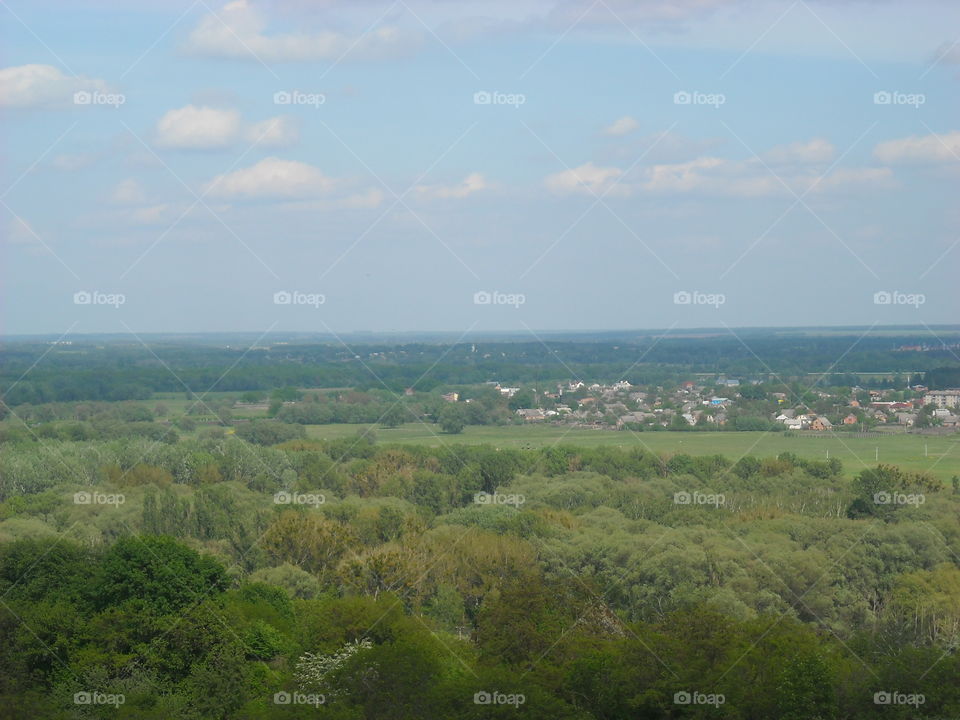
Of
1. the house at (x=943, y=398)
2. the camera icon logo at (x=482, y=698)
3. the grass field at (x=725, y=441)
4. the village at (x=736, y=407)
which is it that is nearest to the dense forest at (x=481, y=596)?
the camera icon logo at (x=482, y=698)

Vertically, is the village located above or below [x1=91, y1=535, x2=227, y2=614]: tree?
above

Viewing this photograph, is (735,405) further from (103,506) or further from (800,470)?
(103,506)

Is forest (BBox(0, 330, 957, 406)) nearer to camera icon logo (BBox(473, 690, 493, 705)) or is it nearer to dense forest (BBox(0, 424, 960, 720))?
dense forest (BBox(0, 424, 960, 720))

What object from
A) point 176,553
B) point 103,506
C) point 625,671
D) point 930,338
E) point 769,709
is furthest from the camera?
point 930,338

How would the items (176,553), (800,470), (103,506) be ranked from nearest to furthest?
(176,553) < (103,506) < (800,470)

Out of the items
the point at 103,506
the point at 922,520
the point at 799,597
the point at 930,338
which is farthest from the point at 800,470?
the point at 930,338

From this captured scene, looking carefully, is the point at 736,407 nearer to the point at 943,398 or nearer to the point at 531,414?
the point at 943,398

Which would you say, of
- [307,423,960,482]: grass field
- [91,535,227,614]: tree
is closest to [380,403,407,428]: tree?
[307,423,960,482]: grass field
